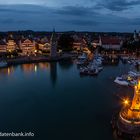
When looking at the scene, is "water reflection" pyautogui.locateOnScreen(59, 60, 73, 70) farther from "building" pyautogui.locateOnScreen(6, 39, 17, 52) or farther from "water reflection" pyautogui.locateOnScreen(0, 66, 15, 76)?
"building" pyautogui.locateOnScreen(6, 39, 17, 52)

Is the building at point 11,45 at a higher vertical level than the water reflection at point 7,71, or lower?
higher

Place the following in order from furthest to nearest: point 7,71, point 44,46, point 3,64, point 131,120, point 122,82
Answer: point 44,46, point 3,64, point 7,71, point 122,82, point 131,120

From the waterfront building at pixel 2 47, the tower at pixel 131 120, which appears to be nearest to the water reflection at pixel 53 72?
the waterfront building at pixel 2 47

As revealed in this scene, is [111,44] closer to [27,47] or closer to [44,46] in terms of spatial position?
[44,46]

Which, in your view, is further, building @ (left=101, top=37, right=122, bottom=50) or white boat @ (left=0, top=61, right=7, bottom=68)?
building @ (left=101, top=37, right=122, bottom=50)

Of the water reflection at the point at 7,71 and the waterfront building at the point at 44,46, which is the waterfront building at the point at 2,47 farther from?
the water reflection at the point at 7,71

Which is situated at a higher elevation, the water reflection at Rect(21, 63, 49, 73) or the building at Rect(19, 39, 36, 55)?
the building at Rect(19, 39, 36, 55)

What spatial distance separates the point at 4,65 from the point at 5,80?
387 centimetres

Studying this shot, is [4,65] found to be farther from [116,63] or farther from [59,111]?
[59,111]

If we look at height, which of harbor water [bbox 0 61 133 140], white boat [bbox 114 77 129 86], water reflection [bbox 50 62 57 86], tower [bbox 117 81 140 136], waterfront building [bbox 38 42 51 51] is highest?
waterfront building [bbox 38 42 51 51]

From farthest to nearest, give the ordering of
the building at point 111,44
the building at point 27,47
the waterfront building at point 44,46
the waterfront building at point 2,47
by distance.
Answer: the building at point 111,44, the waterfront building at point 44,46, the building at point 27,47, the waterfront building at point 2,47

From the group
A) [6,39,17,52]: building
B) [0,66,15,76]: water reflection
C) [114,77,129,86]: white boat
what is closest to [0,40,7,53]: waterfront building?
[6,39,17,52]: building

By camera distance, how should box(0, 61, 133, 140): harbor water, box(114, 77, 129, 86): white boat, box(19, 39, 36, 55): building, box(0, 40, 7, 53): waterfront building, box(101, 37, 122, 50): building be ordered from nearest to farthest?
1. box(0, 61, 133, 140): harbor water
2. box(114, 77, 129, 86): white boat
3. box(0, 40, 7, 53): waterfront building
4. box(19, 39, 36, 55): building
5. box(101, 37, 122, 50): building

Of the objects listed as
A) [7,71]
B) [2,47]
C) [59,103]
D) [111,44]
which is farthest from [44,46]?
[59,103]
